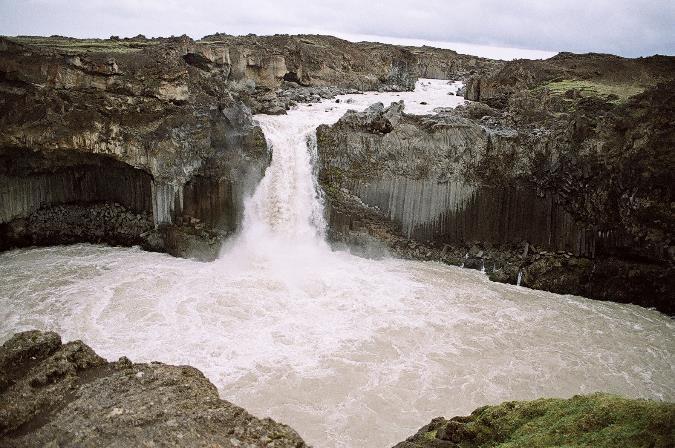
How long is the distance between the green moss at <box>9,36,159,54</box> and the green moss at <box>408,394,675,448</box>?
28.6 m

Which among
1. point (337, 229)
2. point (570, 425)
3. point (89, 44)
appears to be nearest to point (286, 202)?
point (337, 229)

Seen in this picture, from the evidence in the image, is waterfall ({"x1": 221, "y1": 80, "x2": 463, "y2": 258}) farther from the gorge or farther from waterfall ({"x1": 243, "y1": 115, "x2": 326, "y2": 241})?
the gorge

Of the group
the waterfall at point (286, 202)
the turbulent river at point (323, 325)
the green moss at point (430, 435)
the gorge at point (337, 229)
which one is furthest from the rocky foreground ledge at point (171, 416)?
the waterfall at point (286, 202)

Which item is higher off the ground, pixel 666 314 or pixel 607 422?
pixel 607 422

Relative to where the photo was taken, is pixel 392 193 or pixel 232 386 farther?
pixel 392 193

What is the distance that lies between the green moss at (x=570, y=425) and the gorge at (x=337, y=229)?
6571 millimetres

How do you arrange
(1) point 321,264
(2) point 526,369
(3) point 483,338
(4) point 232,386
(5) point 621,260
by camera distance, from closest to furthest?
1. (4) point 232,386
2. (2) point 526,369
3. (3) point 483,338
4. (5) point 621,260
5. (1) point 321,264

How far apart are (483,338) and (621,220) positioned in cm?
903

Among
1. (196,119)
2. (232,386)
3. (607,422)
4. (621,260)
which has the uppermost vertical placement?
(196,119)

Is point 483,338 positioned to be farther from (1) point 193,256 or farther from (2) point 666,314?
(1) point 193,256

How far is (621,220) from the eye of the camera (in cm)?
2195

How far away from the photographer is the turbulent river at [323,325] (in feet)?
47.8

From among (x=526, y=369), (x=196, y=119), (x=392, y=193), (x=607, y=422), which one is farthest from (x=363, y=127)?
(x=607, y=422)

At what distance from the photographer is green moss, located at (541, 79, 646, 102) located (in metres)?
27.8
